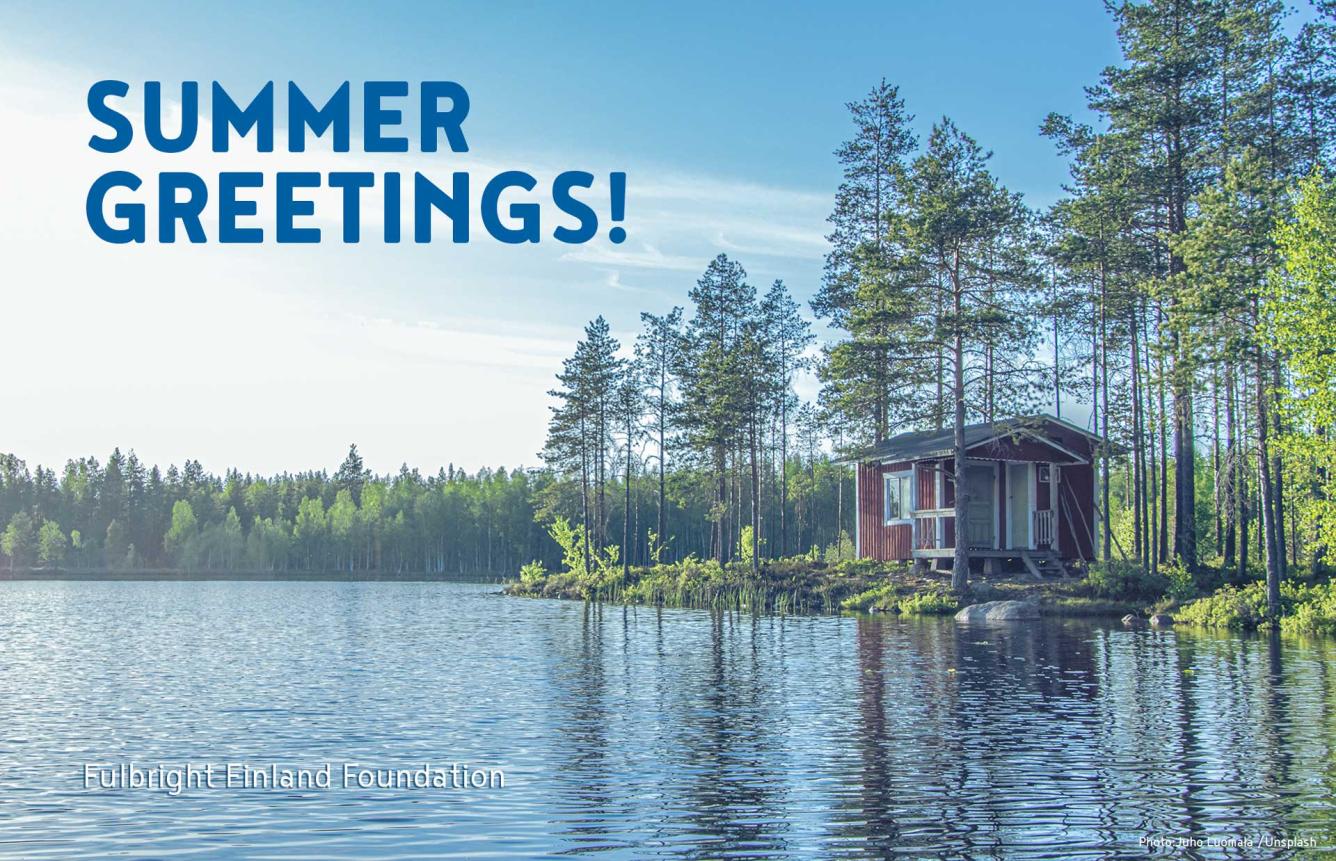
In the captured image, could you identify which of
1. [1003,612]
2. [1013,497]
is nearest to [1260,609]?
[1003,612]

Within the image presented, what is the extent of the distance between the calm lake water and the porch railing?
17.0 meters

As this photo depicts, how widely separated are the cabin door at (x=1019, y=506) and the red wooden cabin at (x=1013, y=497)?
0.13ft

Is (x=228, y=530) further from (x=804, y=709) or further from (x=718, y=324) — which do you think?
(x=804, y=709)

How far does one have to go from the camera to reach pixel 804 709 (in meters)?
18.0

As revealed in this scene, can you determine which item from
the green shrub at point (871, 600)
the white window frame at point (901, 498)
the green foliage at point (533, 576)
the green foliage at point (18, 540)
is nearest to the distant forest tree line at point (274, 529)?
Answer: the green foliage at point (18, 540)

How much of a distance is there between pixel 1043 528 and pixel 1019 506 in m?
1.26

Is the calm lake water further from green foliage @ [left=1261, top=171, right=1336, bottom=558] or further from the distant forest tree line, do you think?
the distant forest tree line

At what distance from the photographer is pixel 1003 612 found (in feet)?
118

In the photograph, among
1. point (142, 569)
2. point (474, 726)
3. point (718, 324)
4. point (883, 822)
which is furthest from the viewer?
point (142, 569)

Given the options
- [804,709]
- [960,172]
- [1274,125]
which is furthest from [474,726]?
[1274,125]

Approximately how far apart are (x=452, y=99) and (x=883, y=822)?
62.8 ft

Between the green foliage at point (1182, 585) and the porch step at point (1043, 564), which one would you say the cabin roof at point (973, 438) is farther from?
the green foliage at point (1182, 585)

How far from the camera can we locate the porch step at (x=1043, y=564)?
44406 mm

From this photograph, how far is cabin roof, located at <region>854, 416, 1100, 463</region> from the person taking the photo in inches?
1741
